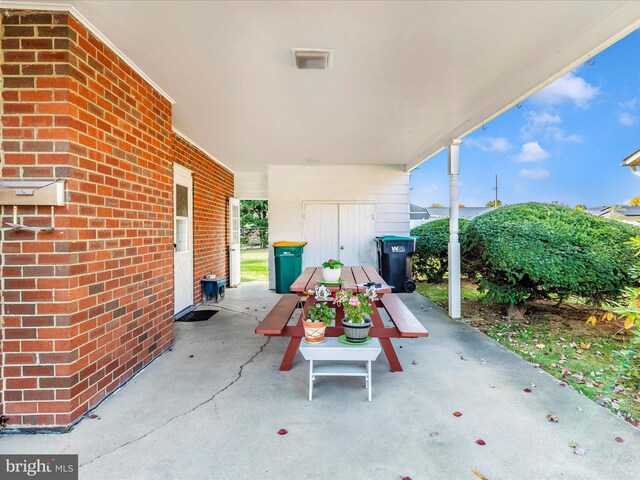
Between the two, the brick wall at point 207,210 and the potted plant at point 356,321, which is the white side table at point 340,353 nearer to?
the potted plant at point 356,321

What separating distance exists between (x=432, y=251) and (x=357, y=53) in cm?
575

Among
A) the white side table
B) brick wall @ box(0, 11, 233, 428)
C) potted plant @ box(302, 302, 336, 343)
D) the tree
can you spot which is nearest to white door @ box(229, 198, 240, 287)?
brick wall @ box(0, 11, 233, 428)

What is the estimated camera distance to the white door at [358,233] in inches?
295

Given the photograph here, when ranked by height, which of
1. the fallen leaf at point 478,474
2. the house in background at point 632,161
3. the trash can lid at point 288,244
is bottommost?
the fallen leaf at point 478,474

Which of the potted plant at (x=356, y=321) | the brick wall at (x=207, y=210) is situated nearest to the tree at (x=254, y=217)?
the brick wall at (x=207, y=210)

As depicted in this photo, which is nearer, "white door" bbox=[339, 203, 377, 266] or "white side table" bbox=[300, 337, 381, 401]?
"white side table" bbox=[300, 337, 381, 401]

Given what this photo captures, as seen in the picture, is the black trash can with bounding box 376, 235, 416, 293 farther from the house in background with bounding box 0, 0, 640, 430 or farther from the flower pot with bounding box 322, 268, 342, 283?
the flower pot with bounding box 322, 268, 342, 283

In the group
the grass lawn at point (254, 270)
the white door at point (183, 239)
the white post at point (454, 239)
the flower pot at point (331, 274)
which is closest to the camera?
the flower pot at point (331, 274)

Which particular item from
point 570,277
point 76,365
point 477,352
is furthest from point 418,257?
point 76,365

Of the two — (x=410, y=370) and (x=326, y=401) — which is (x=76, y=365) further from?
(x=410, y=370)

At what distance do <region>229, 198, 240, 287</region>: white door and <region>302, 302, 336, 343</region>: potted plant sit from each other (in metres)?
5.71

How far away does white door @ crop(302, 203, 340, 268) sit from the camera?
746 cm

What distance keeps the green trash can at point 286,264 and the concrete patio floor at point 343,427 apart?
11.7 feet

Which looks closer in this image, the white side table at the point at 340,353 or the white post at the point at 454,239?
the white side table at the point at 340,353
